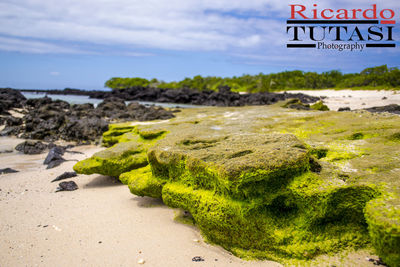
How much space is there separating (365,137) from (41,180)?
797 centimetres

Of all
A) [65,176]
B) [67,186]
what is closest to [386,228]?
[67,186]

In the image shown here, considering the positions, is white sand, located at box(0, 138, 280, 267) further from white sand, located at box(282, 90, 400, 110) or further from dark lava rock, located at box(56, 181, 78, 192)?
white sand, located at box(282, 90, 400, 110)

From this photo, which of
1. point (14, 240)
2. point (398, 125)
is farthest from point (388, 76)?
point (14, 240)

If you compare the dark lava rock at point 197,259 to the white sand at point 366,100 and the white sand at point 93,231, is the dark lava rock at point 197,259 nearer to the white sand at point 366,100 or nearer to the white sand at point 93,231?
the white sand at point 93,231

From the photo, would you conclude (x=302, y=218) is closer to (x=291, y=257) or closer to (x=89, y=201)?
(x=291, y=257)

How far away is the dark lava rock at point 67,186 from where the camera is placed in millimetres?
6531

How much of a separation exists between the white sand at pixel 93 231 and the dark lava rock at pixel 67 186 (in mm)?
145

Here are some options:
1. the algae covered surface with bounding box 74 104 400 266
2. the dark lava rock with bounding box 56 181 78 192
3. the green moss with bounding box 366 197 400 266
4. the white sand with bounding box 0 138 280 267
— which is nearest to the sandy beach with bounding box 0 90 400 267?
the white sand with bounding box 0 138 280 267

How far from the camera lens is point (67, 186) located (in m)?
6.58

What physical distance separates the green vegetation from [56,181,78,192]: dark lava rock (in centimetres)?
3541

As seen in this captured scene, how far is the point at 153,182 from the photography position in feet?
16.5

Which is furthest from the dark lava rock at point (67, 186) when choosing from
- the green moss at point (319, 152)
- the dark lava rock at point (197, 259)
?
the green moss at point (319, 152)

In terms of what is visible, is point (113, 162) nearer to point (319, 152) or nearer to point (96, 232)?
point (96, 232)

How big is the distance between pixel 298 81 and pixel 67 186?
5784 cm
